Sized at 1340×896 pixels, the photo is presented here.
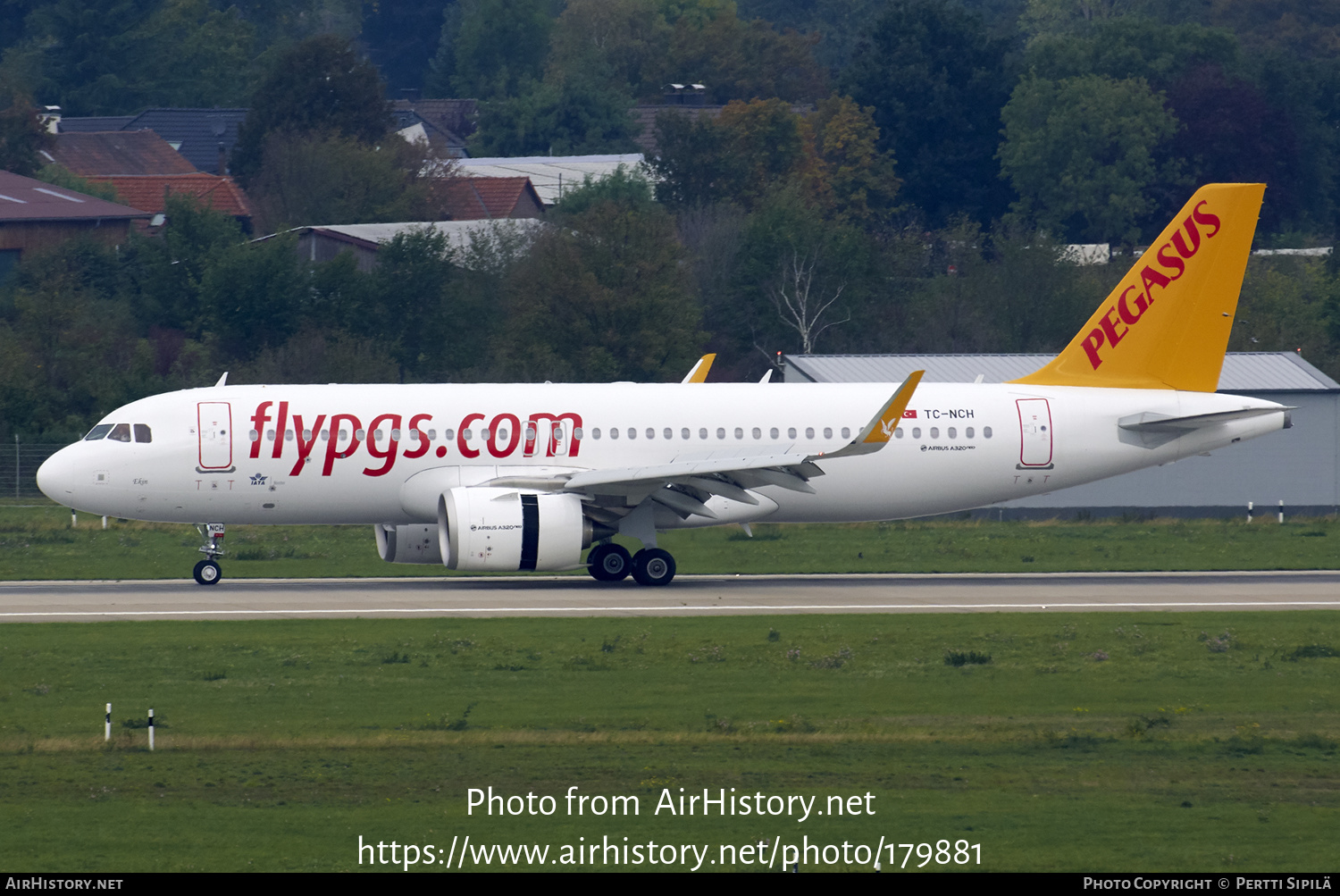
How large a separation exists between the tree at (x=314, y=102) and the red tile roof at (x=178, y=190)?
2.91 metres

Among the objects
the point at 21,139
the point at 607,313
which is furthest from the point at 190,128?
the point at 607,313

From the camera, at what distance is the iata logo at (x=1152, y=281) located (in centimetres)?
3841

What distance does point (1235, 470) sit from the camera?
54156 mm

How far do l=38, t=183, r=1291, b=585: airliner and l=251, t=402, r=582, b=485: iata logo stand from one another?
0.03 meters

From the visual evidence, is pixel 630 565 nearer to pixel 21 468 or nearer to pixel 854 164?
pixel 21 468

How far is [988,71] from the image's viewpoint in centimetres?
12181

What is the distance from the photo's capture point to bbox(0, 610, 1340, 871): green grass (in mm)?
17453

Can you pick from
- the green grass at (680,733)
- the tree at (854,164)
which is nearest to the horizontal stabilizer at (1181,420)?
the green grass at (680,733)

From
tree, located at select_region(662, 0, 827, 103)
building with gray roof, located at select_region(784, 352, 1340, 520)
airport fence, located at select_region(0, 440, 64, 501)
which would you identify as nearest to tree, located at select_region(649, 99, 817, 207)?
tree, located at select_region(662, 0, 827, 103)

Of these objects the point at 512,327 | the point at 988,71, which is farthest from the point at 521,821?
the point at 988,71

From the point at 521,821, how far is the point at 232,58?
14224 cm

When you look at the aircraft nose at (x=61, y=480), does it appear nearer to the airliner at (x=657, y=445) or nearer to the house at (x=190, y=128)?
the airliner at (x=657, y=445)

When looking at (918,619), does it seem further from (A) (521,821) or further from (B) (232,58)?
(B) (232,58)

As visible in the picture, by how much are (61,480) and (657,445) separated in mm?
11152
